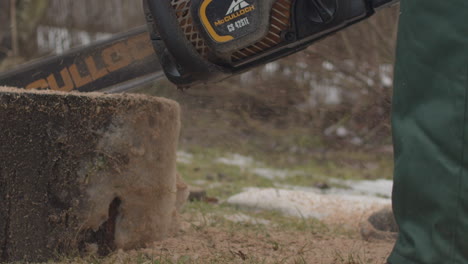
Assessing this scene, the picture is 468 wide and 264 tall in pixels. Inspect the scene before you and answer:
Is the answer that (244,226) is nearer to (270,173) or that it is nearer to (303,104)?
(270,173)

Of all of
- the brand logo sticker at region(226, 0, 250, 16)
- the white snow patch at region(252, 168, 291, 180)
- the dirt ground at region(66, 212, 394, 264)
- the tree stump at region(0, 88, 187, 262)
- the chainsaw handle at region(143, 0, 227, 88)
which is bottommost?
the white snow patch at region(252, 168, 291, 180)

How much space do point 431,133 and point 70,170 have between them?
3.62 ft

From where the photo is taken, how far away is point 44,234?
161 centimetres

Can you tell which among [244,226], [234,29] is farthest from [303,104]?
[234,29]

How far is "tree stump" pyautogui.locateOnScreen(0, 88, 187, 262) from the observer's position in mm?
1571

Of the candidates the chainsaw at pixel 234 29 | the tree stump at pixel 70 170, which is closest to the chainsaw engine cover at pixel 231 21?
the chainsaw at pixel 234 29

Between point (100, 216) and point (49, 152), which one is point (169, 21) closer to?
point (49, 152)

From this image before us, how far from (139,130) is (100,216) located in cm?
30

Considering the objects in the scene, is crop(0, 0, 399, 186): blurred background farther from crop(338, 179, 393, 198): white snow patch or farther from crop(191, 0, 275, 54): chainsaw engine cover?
crop(191, 0, 275, 54): chainsaw engine cover

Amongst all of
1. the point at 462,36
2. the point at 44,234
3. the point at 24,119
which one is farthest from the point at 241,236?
the point at 462,36

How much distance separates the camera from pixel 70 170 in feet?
5.26

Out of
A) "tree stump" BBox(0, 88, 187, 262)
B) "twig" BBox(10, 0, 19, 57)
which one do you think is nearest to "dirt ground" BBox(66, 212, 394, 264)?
"tree stump" BBox(0, 88, 187, 262)

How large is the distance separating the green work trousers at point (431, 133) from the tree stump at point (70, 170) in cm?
97

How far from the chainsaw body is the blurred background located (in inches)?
131
